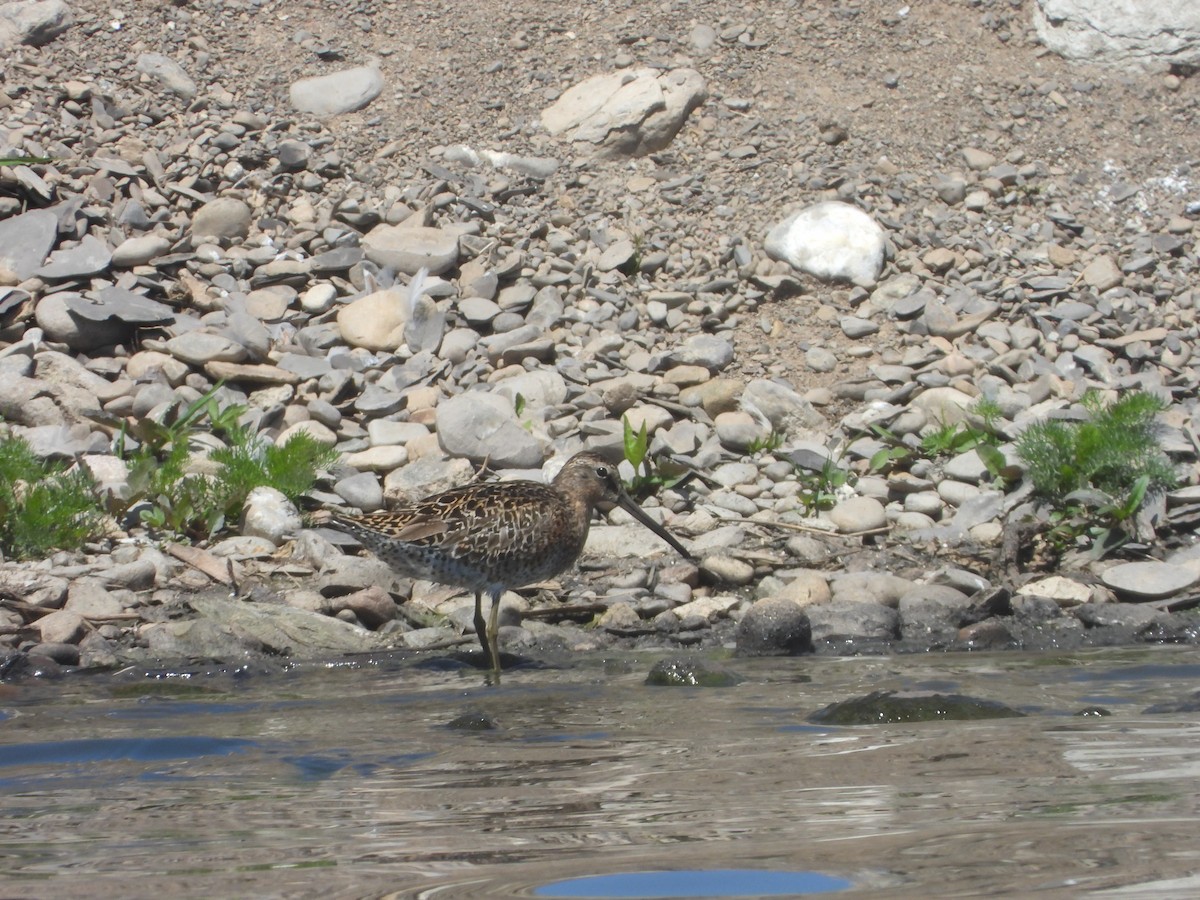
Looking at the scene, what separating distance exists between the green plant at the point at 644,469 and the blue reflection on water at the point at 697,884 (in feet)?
21.5

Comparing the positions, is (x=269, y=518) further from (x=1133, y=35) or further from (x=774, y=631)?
(x=1133, y=35)

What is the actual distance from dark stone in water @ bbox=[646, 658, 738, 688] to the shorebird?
107 cm

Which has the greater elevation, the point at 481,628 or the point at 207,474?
the point at 207,474

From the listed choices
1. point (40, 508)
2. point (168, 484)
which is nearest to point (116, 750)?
point (40, 508)

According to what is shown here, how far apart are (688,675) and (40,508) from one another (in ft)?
13.7

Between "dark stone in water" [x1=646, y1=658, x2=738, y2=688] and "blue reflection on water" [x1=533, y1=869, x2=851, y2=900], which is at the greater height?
"blue reflection on water" [x1=533, y1=869, x2=851, y2=900]

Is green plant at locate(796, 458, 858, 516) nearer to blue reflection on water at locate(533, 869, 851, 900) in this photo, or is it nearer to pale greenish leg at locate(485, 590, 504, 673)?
pale greenish leg at locate(485, 590, 504, 673)

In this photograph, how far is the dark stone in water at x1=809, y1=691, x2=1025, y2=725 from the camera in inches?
205

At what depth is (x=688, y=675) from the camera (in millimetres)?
6301

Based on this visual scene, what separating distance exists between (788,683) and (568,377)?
467cm

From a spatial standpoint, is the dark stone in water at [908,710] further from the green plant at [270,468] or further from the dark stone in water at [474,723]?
the green plant at [270,468]

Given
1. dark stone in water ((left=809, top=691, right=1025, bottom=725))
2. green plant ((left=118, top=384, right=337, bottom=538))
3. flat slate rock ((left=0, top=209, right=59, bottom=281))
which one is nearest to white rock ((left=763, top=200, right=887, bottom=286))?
green plant ((left=118, top=384, right=337, bottom=538))

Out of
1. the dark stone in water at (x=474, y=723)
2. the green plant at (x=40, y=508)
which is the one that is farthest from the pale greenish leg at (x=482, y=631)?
the green plant at (x=40, y=508)

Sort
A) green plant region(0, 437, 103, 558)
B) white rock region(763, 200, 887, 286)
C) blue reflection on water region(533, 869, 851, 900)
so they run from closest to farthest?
blue reflection on water region(533, 869, 851, 900) → green plant region(0, 437, 103, 558) → white rock region(763, 200, 887, 286)
